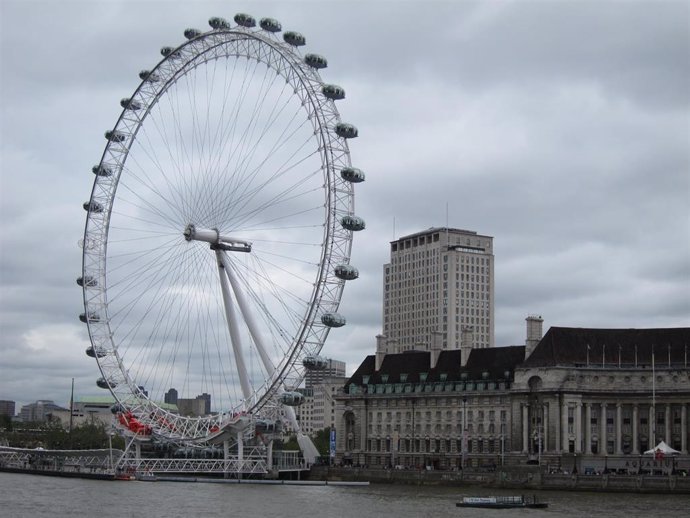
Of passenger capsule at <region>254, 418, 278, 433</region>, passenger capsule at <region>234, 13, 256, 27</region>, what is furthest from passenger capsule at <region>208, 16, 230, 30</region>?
passenger capsule at <region>254, 418, 278, 433</region>

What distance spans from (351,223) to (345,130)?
6315 mm

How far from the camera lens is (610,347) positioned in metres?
111

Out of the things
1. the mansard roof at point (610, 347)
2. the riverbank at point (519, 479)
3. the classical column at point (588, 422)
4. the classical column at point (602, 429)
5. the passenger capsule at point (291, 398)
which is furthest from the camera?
the classical column at point (588, 422)

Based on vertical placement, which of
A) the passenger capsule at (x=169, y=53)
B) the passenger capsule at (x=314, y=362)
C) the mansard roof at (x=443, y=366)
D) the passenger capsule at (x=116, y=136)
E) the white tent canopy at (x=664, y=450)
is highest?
the passenger capsule at (x=169, y=53)

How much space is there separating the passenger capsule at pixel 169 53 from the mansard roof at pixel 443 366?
47.0 metres

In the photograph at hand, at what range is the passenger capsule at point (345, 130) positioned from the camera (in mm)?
80688

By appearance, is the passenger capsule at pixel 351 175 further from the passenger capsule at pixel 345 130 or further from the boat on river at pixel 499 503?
the boat on river at pixel 499 503

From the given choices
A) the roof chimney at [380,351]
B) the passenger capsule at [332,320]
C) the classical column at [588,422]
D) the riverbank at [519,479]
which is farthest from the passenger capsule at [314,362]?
the roof chimney at [380,351]

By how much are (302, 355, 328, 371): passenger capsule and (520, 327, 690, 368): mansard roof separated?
110 ft

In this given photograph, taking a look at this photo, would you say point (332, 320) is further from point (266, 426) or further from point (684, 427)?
point (684, 427)

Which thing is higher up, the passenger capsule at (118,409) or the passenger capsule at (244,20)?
the passenger capsule at (244,20)

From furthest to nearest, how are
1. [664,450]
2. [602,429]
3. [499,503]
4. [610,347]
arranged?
1. [610,347]
2. [602,429]
3. [664,450]
4. [499,503]

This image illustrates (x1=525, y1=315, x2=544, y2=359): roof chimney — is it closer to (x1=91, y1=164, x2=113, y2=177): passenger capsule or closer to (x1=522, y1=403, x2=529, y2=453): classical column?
(x1=522, y1=403, x2=529, y2=453): classical column

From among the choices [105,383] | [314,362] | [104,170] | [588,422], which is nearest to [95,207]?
[104,170]
